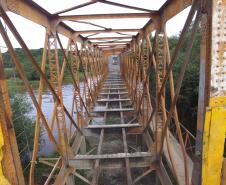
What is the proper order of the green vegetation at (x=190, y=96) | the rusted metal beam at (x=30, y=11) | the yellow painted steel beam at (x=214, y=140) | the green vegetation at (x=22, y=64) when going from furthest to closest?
the green vegetation at (x=190, y=96)
the green vegetation at (x=22, y=64)
the rusted metal beam at (x=30, y=11)
the yellow painted steel beam at (x=214, y=140)

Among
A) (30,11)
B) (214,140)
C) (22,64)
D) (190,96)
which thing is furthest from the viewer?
(190,96)

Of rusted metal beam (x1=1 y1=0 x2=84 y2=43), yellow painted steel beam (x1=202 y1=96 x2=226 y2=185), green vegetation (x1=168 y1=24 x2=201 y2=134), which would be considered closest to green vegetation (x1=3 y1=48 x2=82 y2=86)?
rusted metal beam (x1=1 y1=0 x2=84 y2=43)

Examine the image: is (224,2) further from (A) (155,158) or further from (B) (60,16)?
(A) (155,158)

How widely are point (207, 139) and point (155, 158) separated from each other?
3.36 meters

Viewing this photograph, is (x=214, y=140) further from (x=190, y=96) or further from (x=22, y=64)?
(x=190, y=96)

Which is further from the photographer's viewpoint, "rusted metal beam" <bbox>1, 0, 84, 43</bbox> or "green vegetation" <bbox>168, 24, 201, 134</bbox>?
"green vegetation" <bbox>168, 24, 201, 134</bbox>

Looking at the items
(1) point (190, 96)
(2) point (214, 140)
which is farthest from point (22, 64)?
(1) point (190, 96)

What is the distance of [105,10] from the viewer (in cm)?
480

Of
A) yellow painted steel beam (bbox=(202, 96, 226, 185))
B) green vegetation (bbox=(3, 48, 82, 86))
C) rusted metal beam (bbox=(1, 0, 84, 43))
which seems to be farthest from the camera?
green vegetation (bbox=(3, 48, 82, 86))

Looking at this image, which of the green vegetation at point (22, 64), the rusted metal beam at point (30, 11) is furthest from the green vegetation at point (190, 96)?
the rusted metal beam at point (30, 11)

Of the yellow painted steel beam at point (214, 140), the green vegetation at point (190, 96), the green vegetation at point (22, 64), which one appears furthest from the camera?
the green vegetation at point (190, 96)

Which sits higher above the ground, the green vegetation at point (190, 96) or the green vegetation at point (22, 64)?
the green vegetation at point (22, 64)

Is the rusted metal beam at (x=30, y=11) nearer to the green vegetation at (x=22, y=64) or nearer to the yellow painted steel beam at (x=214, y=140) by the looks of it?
the green vegetation at (x=22, y=64)

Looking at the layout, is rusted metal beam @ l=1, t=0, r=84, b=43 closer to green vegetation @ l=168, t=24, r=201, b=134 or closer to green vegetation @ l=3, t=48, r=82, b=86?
green vegetation @ l=3, t=48, r=82, b=86
